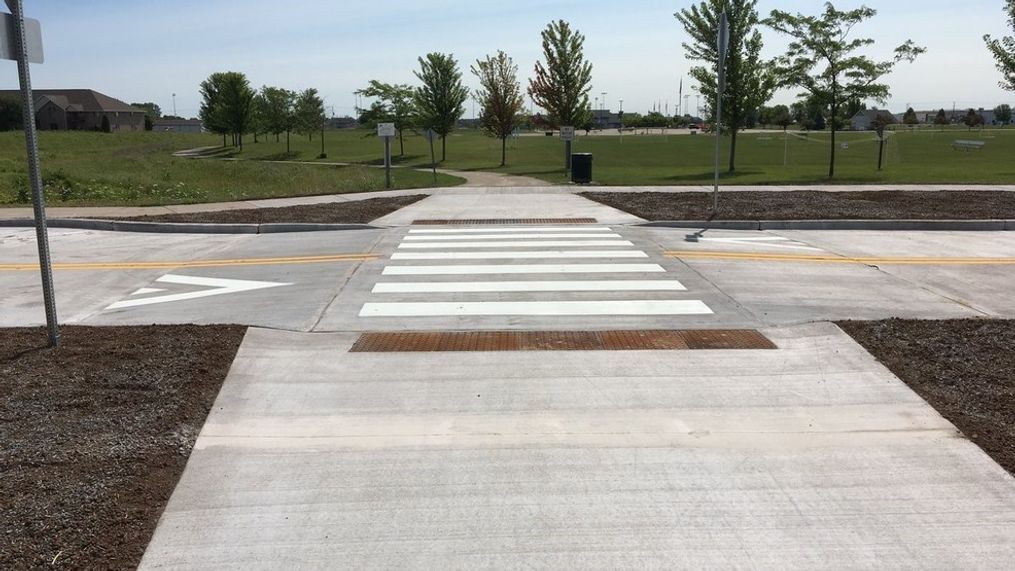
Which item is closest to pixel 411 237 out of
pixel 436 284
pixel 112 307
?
pixel 436 284

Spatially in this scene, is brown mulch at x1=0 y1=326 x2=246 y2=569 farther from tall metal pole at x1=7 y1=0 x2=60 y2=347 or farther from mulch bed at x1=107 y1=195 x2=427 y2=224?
mulch bed at x1=107 y1=195 x2=427 y2=224

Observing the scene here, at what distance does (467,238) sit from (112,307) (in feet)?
19.5

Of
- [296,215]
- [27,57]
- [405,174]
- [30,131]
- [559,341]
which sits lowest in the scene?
[559,341]

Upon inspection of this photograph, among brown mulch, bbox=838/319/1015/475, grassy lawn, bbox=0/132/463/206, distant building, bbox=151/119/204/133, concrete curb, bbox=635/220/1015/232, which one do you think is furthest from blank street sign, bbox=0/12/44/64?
distant building, bbox=151/119/204/133

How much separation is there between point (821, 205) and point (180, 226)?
13.2 m

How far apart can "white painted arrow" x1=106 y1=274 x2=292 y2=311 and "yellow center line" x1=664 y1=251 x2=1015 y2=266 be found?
5.78 metres

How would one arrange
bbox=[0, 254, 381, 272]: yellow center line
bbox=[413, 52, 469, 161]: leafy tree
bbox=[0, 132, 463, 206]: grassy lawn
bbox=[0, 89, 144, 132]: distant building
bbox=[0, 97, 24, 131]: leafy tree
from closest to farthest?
1. bbox=[0, 254, 381, 272]: yellow center line
2. bbox=[0, 132, 463, 206]: grassy lawn
3. bbox=[413, 52, 469, 161]: leafy tree
4. bbox=[0, 97, 24, 131]: leafy tree
5. bbox=[0, 89, 144, 132]: distant building

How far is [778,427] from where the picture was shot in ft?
17.3

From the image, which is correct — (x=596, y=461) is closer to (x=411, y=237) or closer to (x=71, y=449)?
(x=71, y=449)

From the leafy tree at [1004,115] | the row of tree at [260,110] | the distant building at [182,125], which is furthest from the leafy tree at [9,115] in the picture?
the leafy tree at [1004,115]

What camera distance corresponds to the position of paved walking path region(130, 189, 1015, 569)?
3.87 m

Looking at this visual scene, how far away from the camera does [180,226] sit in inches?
589

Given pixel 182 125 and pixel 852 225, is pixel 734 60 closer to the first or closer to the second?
pixel 852 225

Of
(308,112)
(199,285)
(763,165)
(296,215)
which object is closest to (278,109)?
(308,112)
